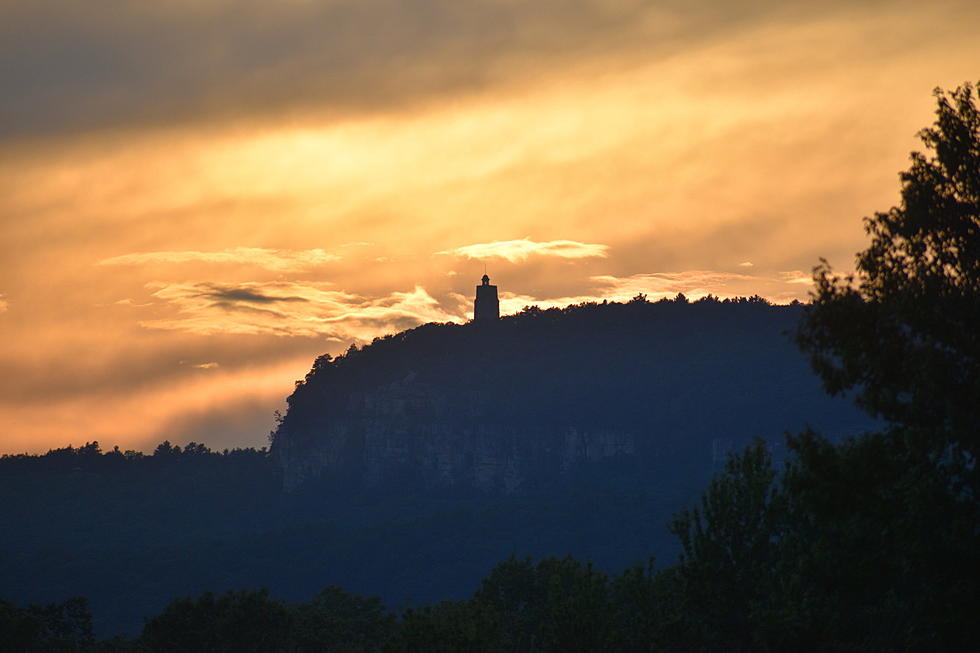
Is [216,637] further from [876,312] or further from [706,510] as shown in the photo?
[876,312]

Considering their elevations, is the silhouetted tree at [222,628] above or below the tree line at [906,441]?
below

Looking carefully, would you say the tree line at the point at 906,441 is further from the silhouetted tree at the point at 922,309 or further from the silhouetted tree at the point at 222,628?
the silhouetted tree at the point at 222,628

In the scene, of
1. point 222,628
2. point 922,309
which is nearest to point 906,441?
point 922,309

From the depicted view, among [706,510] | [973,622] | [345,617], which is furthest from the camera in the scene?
[345,617]

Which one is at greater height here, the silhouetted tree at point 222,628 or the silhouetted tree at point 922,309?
the silhouetted tree at point 922,309

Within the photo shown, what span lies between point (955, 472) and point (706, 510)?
15.9 metres

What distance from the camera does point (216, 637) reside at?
9275cm

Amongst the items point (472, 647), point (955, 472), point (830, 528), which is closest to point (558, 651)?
point (472, 647)

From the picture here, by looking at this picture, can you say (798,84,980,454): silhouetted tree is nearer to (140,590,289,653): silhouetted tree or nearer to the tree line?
the tree line

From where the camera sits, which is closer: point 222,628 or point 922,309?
point 922,309

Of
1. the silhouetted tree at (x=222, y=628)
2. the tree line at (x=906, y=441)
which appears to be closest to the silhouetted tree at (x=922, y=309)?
the tree line at (x=906, y=441)

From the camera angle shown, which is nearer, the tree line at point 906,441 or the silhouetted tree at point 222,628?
the tree line at point 906,441

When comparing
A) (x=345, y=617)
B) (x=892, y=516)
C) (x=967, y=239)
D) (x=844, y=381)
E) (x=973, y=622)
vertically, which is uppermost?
(x=967, y=239)

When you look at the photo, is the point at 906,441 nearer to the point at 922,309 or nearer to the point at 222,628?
the point at 922,309
